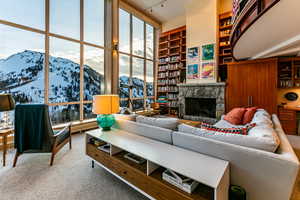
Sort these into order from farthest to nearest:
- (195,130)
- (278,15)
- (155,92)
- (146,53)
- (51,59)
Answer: (155,92), (146,53), (51,59), (278,15), (195,130)

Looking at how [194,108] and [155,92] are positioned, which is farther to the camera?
[155,92]

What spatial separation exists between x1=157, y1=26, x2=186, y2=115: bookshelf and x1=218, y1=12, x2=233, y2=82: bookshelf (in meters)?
1.45

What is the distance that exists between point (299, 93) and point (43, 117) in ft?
20.8

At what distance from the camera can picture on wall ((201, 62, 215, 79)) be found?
4.97 metres

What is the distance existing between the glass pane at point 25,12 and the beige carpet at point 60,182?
3.10 metres

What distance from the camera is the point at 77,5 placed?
429 centimetres

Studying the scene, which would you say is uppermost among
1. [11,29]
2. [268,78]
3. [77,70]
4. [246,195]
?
[11,29]

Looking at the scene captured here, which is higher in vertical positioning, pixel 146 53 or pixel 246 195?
pixel 146 53

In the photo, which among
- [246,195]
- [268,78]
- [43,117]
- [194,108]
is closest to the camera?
[246,195]

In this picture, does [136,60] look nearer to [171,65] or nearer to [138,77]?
[138,77]

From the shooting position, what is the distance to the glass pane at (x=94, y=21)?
177 inches

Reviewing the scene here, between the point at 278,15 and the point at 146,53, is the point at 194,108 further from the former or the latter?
the point at 278,15

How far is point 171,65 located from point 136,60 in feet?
5.30

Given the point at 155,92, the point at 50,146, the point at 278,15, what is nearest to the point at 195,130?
the point at 278,15
